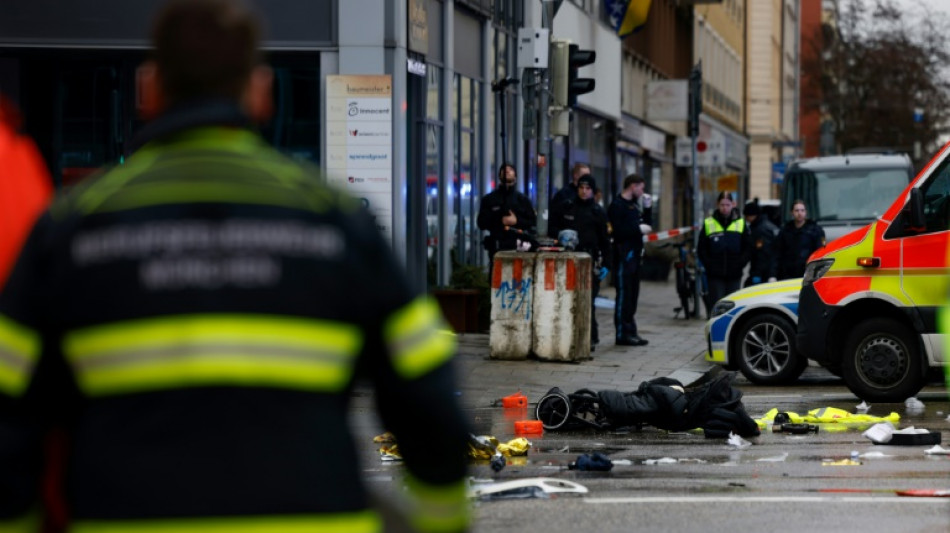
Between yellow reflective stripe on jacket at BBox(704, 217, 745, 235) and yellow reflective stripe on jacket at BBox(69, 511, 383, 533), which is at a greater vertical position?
yellow reflective stripe on jacket at BBox(704, 217, 745, 235)

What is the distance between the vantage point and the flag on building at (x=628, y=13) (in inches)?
1560

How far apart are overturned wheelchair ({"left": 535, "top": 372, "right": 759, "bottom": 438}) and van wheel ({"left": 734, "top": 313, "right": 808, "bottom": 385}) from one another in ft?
14.3

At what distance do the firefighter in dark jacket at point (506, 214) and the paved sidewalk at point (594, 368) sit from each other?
3.70 ft

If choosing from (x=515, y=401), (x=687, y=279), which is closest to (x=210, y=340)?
(x=515, y=401)

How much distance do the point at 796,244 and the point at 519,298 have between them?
5311 millimetres

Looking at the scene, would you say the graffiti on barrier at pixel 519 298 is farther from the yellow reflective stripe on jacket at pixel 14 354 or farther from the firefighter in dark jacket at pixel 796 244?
the yellow reflective stripe on jacket at pixel 14 354

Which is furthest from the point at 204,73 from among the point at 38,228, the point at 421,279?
the point at 421,279

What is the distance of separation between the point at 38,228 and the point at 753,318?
49.1ft

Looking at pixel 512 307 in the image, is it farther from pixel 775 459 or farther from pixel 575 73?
pixel 775 459

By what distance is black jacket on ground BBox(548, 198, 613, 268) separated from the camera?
67.7 feet

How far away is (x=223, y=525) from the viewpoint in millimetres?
2695

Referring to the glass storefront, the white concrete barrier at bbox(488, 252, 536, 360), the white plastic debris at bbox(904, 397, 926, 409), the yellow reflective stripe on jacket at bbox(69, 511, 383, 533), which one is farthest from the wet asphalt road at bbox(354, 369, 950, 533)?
the glass storefront

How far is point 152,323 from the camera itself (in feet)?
8.91

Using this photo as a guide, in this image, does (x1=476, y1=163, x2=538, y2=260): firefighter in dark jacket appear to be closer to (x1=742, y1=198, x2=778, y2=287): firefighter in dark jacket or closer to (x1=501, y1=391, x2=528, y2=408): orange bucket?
(x1=742, y1=198, x2=778, y2=287): firefighter in dark jacket
